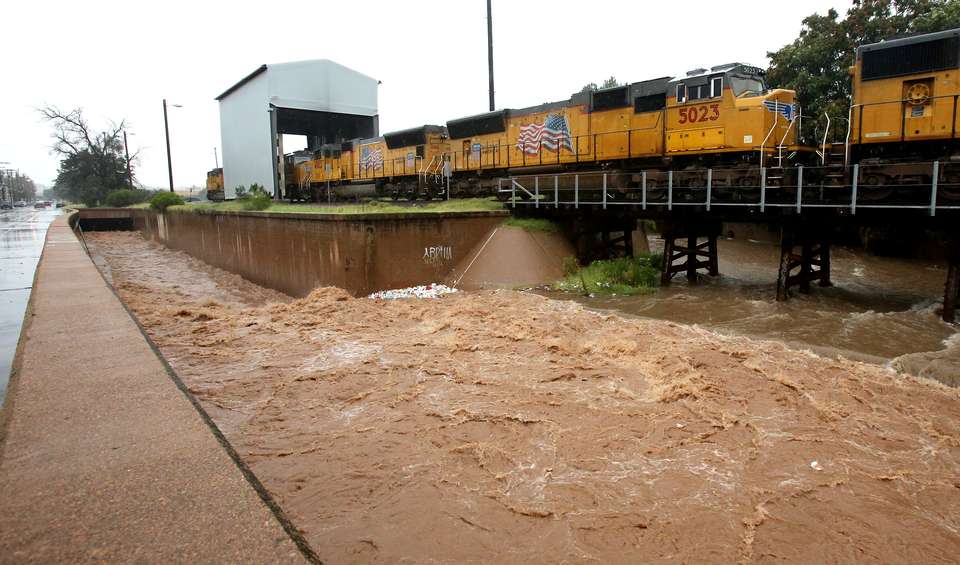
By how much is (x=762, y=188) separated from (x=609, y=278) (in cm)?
525

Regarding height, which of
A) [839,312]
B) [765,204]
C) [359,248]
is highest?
[765,204]

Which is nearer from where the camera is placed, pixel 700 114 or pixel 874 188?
pixel 874 188

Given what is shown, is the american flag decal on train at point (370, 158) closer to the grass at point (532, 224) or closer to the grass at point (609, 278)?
the grass at point (532, 224)

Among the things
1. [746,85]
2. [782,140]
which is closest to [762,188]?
[782,140]

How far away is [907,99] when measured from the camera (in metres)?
12.7

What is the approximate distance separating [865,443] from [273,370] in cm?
862

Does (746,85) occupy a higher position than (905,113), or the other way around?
(746,85)

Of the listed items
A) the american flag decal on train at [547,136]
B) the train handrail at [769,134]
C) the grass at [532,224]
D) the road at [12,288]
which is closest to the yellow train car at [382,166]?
the american flag decal on train at [547,136]

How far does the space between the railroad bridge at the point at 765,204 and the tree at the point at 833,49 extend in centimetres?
1125

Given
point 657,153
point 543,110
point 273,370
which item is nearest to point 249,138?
point 543,110

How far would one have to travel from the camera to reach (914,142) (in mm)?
12852

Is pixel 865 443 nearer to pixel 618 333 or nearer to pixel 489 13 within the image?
pixel 618 333

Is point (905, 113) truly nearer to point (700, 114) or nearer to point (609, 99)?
point (700, 114)

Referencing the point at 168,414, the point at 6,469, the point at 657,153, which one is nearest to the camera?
the point at 6,469
